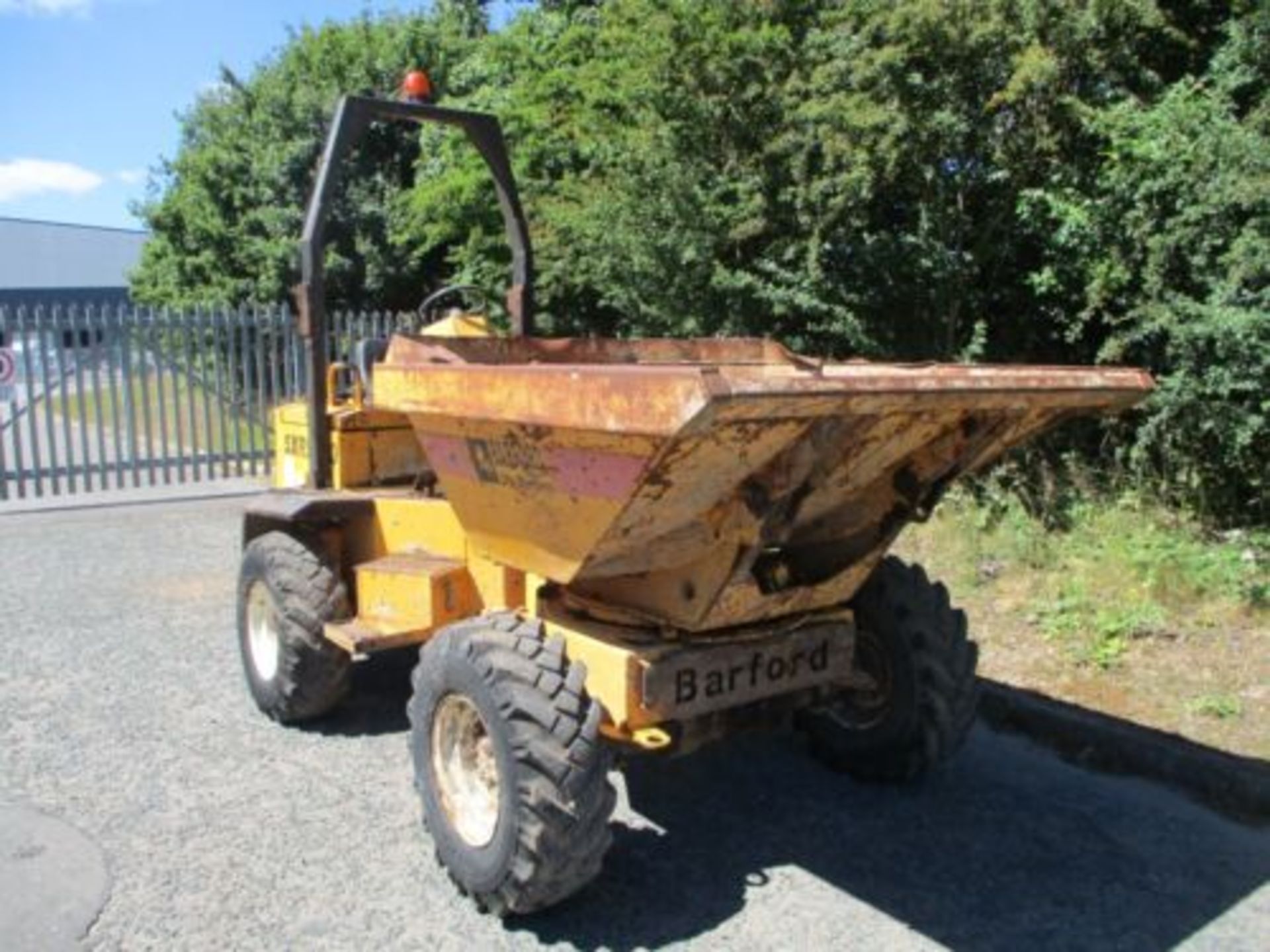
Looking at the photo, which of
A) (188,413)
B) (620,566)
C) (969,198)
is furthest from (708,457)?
(188,413)

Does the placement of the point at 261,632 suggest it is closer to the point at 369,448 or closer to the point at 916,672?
the point at 369,448

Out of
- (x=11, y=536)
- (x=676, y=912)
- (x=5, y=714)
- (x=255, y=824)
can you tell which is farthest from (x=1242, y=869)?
(x=11, y=536)

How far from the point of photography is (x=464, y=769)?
3695mm

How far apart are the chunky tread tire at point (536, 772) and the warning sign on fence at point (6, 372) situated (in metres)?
10.0

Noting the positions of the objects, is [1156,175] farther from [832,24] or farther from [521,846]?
[521,846]

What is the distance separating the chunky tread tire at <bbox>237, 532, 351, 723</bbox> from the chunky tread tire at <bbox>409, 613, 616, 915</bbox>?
143 cm

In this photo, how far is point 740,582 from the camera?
11.3 ft

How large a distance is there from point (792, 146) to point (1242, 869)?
17.5 feet

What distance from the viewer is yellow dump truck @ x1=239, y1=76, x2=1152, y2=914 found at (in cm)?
300

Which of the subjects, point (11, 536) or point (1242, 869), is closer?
point (1242, 869)

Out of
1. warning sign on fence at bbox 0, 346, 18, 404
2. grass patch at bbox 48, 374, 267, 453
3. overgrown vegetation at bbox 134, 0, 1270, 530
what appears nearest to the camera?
overgrown vegetation at bbox 134, 0, 1270, 530

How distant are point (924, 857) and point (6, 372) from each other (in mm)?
10901

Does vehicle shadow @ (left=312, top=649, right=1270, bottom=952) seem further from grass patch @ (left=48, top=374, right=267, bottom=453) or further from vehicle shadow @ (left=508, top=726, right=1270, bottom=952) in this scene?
grass patch @ (left=48, top=374, right=267, bottom=453)

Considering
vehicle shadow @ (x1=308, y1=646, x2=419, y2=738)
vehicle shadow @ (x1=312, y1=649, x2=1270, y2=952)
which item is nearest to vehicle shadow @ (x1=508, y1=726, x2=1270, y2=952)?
vehicle shadow @ (x1=312, y1=649, x2=1270, y2=952)
